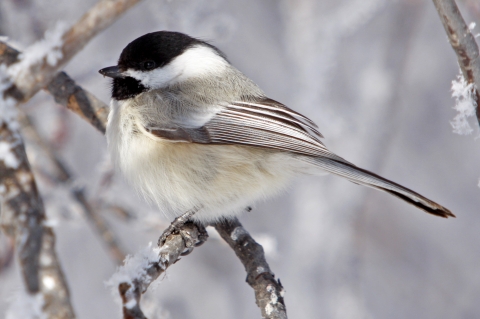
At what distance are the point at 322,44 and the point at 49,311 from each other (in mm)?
2325

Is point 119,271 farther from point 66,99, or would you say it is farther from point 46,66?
point 66,99

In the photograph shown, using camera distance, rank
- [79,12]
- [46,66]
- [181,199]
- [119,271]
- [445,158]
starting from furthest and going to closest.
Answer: [445,158]
[79,12]
[181,199]
[46,66]
[119,271]

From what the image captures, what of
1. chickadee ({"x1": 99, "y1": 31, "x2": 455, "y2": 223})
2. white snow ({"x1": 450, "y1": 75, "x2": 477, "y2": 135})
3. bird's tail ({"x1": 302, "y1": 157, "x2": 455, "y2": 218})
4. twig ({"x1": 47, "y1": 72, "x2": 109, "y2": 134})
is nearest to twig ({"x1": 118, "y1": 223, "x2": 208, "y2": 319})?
chickadee ({"x1": 99, "y1": 31, "x2": 455, "y2": 223})

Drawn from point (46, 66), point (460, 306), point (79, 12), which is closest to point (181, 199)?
point (46, 66)

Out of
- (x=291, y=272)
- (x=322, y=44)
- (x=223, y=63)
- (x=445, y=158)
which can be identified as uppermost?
(x=322, y=44)

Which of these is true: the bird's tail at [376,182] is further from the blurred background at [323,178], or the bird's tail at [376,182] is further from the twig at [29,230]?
the twig at [29,230]

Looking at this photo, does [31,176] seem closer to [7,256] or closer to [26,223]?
[26,223]

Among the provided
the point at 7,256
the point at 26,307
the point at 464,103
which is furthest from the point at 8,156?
the point at 464,103

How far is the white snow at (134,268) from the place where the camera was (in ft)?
2.88

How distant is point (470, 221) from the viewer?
11.6ft

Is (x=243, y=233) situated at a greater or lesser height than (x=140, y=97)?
lesser

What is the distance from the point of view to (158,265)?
110cm

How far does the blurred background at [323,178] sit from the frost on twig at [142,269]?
47cm

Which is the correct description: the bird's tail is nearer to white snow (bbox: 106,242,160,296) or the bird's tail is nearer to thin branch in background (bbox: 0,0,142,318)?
A: white snow (bbox: 106,242,160,296)
